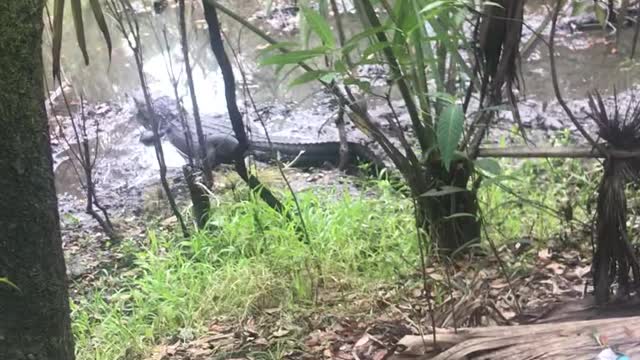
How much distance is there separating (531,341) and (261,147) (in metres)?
3.88

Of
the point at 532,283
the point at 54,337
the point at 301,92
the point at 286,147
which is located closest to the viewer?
the point at 54,337

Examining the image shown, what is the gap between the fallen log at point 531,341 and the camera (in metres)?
1.47

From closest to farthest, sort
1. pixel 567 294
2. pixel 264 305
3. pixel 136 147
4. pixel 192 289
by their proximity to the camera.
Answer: pixel 567 294 → pixel 264 305 → pixel 192 289 → pixel 136 147

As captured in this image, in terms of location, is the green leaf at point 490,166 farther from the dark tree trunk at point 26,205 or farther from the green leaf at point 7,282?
the green leaf at point 7,282

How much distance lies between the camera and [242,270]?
284cm

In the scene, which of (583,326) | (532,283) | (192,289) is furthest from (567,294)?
(192,289)

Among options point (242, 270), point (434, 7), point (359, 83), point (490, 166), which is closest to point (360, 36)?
point (359, 83)

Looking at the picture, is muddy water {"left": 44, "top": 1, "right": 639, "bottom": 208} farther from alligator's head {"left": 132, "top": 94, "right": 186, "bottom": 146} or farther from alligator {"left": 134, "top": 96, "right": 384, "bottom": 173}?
alligator {"left": 134, "top": 96, "right": 384, "bottom": 173}

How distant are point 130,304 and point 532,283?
1.68 metres

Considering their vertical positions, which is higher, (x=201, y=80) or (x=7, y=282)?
(x=7, y=282)

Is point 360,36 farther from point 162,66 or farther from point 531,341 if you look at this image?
point 162,66

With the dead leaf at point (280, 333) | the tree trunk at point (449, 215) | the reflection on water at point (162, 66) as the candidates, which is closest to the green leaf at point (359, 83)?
the tree trunk at point (449, 215)

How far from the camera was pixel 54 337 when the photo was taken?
149 centimetres

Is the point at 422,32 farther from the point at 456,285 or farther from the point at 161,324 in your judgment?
the point at 161,324
